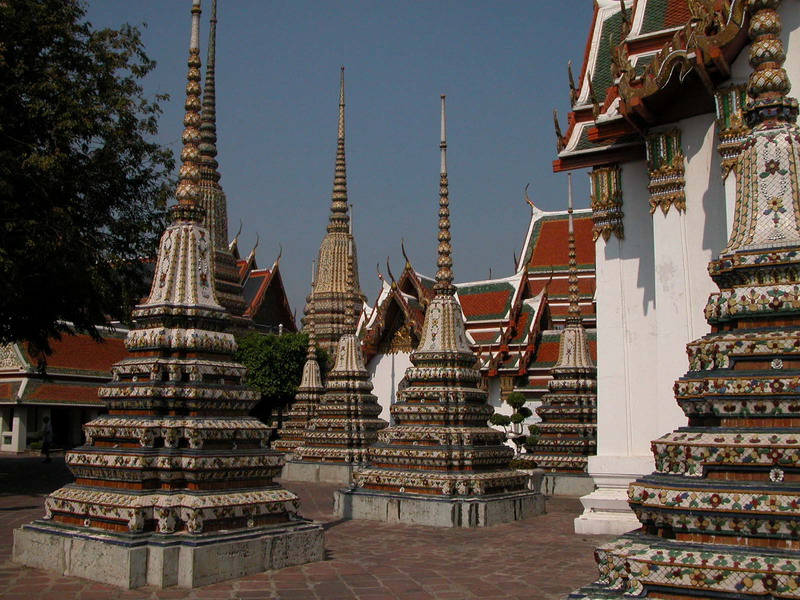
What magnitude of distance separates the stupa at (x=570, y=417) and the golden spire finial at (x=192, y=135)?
34.4 feet

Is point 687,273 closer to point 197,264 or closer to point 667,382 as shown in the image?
point 667,382

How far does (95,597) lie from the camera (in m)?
6.20

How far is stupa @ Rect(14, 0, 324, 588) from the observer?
676 cm

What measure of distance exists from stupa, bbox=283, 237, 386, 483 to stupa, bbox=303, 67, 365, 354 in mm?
14993

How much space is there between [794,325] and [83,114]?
13.6 m

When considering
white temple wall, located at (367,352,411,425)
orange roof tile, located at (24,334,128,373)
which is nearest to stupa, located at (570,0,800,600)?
white temple wall, located at (367,352,411,425)

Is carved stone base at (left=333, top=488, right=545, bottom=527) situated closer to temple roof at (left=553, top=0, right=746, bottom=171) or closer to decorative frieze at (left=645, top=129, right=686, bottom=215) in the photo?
decorative frieze at (left=645, top=129, right=686, bottom=215)

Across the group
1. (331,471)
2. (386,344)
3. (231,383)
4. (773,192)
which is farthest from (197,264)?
(386,344)

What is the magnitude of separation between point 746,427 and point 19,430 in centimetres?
2855

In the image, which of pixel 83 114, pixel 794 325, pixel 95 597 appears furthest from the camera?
pixel 83 114

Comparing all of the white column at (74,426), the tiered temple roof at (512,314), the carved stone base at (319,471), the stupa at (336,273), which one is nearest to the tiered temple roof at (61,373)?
the white column at (74,426)

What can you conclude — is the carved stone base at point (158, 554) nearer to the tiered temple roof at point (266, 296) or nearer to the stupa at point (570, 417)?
the stupa at point (570, 417)

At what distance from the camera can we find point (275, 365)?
33625 mm

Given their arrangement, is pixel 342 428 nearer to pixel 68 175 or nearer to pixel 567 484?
pixel 567 484
